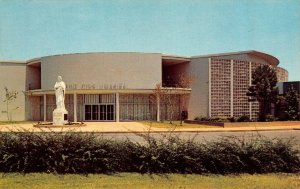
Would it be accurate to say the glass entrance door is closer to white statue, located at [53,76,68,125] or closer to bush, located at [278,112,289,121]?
white statue, located at [53,76,68,125]

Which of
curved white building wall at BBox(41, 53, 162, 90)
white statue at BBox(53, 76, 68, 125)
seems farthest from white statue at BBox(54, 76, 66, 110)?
curved white building wall at BBox(41, 53, 162, 90)

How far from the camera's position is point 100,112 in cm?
4381

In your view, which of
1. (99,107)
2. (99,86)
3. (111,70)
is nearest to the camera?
(99,86)

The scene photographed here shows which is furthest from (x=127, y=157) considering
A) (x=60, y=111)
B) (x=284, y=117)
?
(x=284, y=117)

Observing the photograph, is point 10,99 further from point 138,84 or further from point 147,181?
point 147,181

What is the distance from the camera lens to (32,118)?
160 ft

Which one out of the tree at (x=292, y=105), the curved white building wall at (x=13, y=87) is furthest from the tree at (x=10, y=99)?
the tree at (x=292, y=105)

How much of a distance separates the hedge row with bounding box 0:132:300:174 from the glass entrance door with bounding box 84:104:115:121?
3375 cm

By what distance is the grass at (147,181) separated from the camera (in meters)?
7.99

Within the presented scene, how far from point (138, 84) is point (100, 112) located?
576cm

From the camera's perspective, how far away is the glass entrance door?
43656mm

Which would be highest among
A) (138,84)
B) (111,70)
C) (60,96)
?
(111,70)

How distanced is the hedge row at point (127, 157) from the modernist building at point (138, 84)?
103ft

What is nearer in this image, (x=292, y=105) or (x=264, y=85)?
(x=264, y=85)
